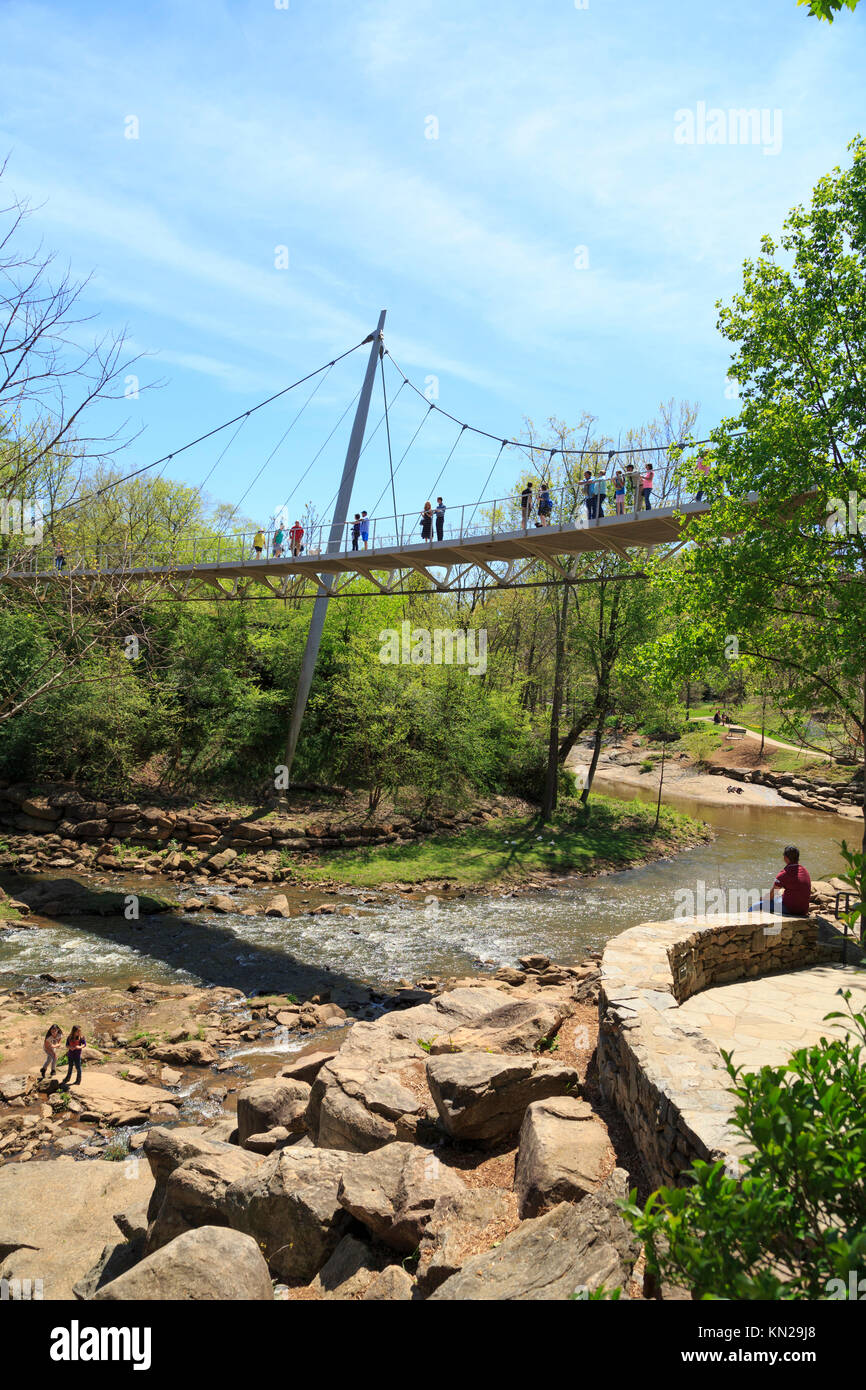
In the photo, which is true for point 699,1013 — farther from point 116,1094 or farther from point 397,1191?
point 116,1094

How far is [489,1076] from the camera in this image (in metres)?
5.37

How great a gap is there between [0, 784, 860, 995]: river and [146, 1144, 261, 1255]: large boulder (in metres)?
6.42

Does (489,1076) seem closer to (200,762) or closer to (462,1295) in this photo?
(462,1295)

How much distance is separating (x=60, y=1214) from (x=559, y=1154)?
3785 millimetres

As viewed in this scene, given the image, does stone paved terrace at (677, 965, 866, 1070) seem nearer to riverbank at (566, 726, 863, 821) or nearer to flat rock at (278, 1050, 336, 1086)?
flat rock at (278, 1050, 336, 1086)

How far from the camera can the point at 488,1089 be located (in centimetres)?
530

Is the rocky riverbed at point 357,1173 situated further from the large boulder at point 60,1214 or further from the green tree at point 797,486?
the green tree at point 797,486

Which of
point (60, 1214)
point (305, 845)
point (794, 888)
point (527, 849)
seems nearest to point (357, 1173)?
point (60, 1214)

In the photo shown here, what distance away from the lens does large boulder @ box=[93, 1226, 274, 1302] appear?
149 inches

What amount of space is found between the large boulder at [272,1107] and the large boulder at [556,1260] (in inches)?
124

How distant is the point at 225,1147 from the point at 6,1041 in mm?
4890

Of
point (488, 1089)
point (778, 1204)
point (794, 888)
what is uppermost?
point (778, 1204)

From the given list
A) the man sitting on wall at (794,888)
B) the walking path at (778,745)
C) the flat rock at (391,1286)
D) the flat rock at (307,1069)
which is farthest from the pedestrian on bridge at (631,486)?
the walking path at (778,745)
